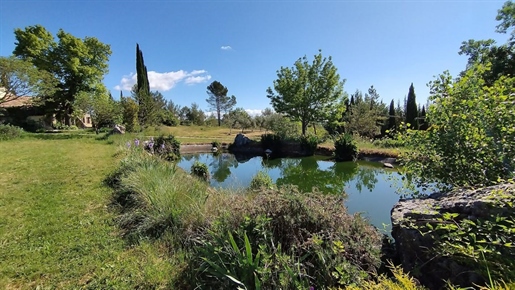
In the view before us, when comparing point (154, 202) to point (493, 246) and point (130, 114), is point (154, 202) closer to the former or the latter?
point (493, 246)

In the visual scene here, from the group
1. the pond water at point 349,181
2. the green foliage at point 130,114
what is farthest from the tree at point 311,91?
the green foliage at point 130,114

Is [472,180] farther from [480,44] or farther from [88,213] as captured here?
[480,44]

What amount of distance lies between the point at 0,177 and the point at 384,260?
806cm

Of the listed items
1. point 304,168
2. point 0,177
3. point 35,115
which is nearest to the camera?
point 0,177

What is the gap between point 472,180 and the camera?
2.14m

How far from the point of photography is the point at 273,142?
18.8 m

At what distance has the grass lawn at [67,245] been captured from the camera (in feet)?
7.48

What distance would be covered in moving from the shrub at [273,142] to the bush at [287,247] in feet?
53.1

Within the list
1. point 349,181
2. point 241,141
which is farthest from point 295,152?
point 349,181

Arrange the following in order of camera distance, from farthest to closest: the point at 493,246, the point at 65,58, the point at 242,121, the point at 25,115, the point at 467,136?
the point at 242,121 < the point at 25,115 < the point at 65,58 < the point at 467,136 < the point at 493,246

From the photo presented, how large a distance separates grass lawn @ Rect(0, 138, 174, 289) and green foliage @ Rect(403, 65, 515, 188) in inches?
111

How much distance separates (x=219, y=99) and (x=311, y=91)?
30.3 m

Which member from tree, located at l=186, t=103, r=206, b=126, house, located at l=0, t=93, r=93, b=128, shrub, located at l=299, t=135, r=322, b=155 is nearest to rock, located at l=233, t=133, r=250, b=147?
shrub, located at l=299, t=135, r=322, b=155

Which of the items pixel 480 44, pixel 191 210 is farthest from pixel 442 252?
pixel 480 44
